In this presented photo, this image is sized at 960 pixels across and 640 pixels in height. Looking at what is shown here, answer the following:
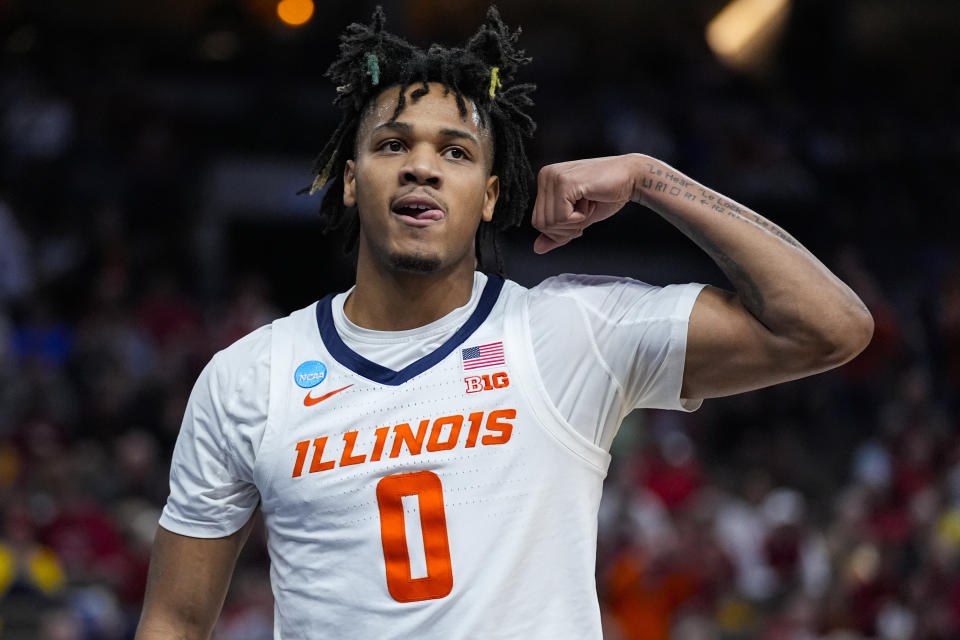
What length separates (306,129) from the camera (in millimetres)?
12344

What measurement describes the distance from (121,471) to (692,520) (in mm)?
3953

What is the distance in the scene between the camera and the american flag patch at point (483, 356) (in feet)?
9.39

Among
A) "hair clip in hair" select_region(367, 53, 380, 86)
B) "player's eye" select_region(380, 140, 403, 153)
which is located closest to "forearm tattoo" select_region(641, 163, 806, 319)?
"player's eye" select_region(380, 140, 403, 153)

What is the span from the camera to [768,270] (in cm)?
271

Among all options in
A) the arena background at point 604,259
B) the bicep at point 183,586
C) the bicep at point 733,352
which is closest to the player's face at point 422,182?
the bicep at point 733,352

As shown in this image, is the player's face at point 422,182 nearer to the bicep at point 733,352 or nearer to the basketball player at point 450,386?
the basketball player at point 450,386

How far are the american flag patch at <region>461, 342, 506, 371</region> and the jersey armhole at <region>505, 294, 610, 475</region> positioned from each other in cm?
4

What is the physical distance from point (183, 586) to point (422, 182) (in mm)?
1035

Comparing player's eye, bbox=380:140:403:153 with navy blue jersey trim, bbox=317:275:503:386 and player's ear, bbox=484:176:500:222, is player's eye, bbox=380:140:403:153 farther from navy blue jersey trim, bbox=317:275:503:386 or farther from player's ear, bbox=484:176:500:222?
navy blue jersey trim, bbox=317:275:503:386

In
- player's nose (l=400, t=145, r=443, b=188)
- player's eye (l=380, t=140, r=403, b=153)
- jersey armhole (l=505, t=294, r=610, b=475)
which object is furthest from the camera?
player's eye (l=380, t=140, r=403, b=153)

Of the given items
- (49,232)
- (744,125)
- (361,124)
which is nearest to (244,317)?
(49,232)

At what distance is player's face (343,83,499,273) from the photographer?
2898 millimetres

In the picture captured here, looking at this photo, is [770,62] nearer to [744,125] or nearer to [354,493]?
[744,125]

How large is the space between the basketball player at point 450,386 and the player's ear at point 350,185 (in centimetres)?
10
